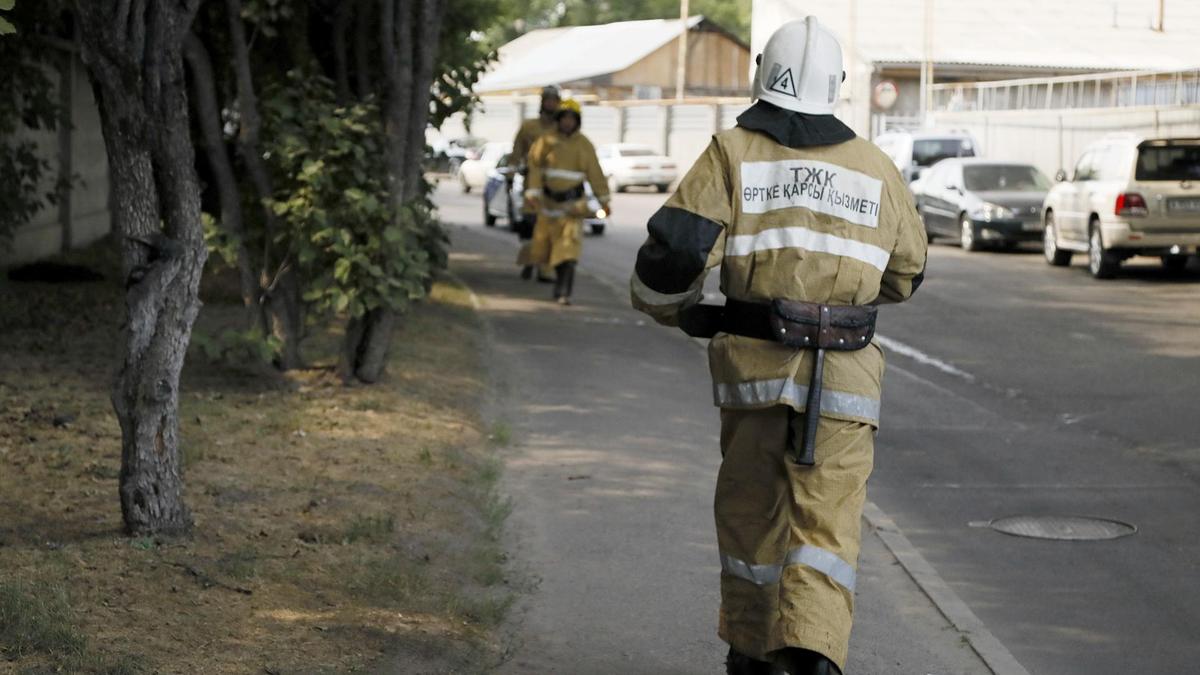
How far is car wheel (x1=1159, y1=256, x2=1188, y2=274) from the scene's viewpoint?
22.2m

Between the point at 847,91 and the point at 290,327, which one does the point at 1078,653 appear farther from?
the point at 847,91

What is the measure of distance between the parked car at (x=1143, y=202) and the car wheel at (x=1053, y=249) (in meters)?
1.14

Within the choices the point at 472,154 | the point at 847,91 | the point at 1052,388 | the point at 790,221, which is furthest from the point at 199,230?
the point at 472,154

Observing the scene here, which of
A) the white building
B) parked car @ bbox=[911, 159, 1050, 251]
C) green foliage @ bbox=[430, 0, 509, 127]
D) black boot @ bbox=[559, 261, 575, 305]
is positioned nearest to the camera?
green foliage @ bbox=[430, 0, 509, 127]

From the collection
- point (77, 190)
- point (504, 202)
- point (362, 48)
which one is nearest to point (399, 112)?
point (362, 48)

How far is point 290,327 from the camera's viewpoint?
34.7 ft

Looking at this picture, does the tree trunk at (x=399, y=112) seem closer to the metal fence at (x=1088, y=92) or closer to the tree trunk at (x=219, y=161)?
the tree trunk at (x=219, y=161)

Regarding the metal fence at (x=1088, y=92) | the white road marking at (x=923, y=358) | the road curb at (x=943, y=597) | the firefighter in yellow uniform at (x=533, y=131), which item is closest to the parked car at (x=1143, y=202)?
the white road marking at (x=923, y=358)

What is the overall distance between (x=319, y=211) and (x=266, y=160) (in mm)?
594

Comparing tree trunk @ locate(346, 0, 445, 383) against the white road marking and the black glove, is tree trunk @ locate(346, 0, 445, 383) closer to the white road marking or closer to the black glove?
the white road marking

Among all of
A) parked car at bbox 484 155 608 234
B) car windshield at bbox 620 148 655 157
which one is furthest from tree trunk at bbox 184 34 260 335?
car windshield at bbox 620 148 655 157

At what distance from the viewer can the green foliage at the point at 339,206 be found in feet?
32.2

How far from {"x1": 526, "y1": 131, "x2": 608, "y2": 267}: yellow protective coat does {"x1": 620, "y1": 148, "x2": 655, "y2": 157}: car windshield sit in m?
34.0

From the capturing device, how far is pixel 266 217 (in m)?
10.3
